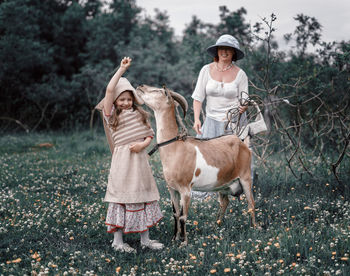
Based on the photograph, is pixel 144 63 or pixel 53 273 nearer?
pixel 53 273

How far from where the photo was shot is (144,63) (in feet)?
64.4

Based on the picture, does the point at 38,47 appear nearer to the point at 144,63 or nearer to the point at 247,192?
the point at 144,63

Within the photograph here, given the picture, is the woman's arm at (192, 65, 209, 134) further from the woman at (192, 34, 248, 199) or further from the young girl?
the young girl

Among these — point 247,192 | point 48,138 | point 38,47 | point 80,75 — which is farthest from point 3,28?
point 247,192

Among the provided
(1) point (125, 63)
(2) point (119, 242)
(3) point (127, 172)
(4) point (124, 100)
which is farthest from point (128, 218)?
(1) point (125, 63)

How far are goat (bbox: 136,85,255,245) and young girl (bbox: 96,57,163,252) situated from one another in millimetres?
215

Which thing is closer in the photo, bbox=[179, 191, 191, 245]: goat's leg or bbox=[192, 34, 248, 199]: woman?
bbox=[179, 191, 191, 245]: goat's leg

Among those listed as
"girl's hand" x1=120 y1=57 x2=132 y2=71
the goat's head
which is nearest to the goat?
the goat's head

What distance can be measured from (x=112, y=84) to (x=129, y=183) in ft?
3.91

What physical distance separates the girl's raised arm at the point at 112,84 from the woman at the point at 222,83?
194 centimetres

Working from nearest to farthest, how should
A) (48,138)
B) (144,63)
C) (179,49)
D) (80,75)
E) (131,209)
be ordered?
(131,209) → (48,138) → (80,75) → (144,63) → (179,49)

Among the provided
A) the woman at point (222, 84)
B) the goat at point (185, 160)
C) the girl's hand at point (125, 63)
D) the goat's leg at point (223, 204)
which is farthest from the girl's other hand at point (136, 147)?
the woman at point (222, 84)

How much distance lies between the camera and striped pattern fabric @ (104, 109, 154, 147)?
14.7ft

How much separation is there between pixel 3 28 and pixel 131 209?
45.2 feet
